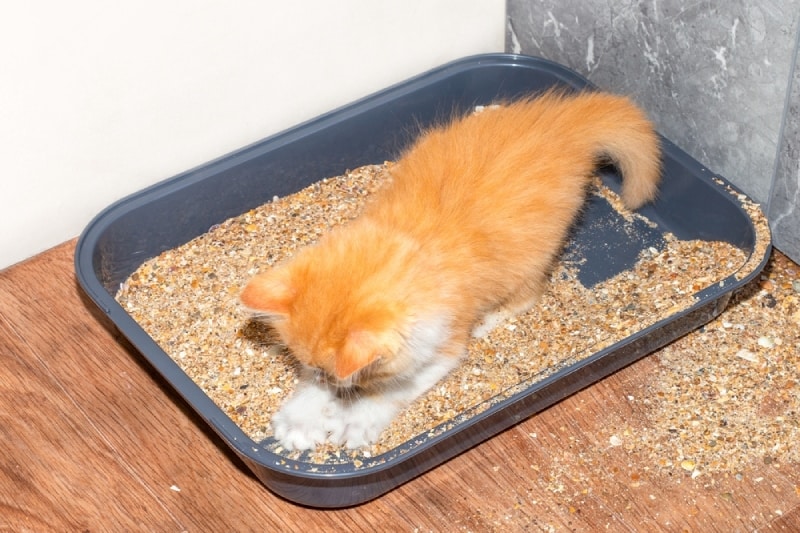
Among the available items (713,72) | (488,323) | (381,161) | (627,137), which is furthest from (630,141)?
(381,161)

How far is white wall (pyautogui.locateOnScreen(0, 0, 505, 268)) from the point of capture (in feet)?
6.91

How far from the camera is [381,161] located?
2.56 metres

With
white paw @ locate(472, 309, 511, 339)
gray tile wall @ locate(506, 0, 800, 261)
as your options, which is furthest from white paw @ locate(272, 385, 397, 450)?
gray tile wall @ locate(506, 0, 800, 261)

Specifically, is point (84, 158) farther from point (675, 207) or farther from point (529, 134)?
point (675, 207)

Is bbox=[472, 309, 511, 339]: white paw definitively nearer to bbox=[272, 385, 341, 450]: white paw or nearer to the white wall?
bbox=[272, 385, 341, 450]: white paw

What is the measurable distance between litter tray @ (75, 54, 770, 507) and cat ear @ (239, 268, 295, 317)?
232mm

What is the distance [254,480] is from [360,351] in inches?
20.0

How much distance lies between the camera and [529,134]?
2.05m

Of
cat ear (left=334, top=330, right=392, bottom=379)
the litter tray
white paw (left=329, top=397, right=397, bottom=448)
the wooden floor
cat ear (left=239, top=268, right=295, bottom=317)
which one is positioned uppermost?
cat ear (left=239, top=268, right=295, bottom=317)

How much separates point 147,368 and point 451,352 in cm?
65

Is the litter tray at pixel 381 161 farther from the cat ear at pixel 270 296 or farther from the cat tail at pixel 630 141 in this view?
the cat ear at pixel 270 296

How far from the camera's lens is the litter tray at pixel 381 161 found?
6.02ft

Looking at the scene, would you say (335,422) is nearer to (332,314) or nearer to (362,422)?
(362,422)

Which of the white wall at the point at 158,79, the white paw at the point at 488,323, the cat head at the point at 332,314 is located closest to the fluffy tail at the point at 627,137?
the white paw at the point at 488,323
